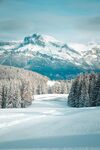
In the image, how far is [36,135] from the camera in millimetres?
29484

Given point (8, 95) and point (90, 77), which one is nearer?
point (90, 77)

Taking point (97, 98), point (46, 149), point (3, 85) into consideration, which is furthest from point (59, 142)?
point (3, 85)

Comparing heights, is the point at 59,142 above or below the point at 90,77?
below

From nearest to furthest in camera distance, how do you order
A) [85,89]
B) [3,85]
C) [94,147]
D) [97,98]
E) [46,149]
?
[94,147], [46,149], [97,98], [85,89], [3,85]

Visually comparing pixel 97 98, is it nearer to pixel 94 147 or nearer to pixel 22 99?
pixel 22 99

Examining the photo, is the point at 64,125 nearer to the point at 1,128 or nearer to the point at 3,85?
the point at 1,128

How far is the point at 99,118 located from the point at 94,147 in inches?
303

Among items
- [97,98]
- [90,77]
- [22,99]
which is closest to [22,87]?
[22,99]

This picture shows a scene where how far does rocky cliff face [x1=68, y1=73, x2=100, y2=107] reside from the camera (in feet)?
326

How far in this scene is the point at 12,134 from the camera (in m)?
32.2

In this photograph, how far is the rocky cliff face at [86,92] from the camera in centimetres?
9938

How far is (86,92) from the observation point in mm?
103438

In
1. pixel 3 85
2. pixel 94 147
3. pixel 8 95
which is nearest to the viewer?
pixel 94 147

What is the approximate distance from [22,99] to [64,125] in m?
101
